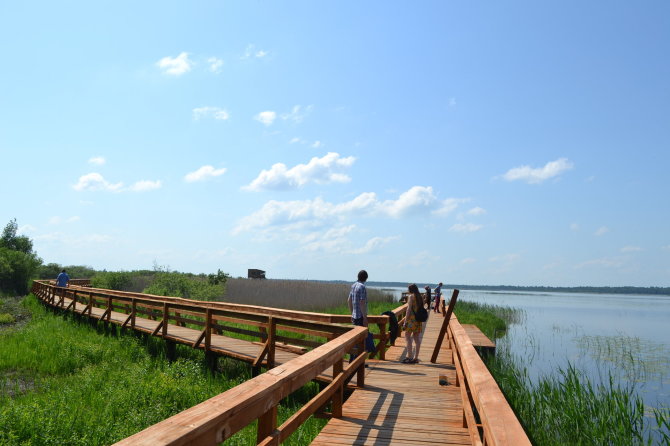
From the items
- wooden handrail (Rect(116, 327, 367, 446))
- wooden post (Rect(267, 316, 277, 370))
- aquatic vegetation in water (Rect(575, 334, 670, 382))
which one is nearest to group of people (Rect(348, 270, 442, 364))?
wooden post (Rect(267, 316, 277, 370))

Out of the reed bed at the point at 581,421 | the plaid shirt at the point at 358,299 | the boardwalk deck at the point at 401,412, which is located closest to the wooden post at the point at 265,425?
the boardwalk deck at the point at 401,412

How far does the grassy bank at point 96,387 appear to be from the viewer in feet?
20.8

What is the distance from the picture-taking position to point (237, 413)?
228 cm

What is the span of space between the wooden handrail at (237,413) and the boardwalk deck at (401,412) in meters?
0.92

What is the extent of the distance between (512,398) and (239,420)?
8951 millimetres

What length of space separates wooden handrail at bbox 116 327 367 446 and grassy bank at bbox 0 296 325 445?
8.58 feet

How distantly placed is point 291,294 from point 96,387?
24.2 metres

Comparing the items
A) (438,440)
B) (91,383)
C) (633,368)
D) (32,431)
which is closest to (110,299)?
(91,383)

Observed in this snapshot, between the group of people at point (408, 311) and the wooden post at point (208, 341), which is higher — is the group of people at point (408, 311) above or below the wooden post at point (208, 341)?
above

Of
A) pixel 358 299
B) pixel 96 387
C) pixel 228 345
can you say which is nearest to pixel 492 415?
pixel 358 299

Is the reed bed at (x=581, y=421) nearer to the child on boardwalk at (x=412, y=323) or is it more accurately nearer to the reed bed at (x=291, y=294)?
the child on boardwalk at (x=412, y=323)

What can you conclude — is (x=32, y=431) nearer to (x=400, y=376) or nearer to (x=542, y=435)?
(x=400, y=376)

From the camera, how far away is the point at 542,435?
25.2 ft

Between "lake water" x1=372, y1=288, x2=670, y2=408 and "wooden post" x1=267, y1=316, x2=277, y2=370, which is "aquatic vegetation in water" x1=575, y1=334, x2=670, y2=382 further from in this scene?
"wooden post" x1=267, y1=316, x2=277, y2=370
